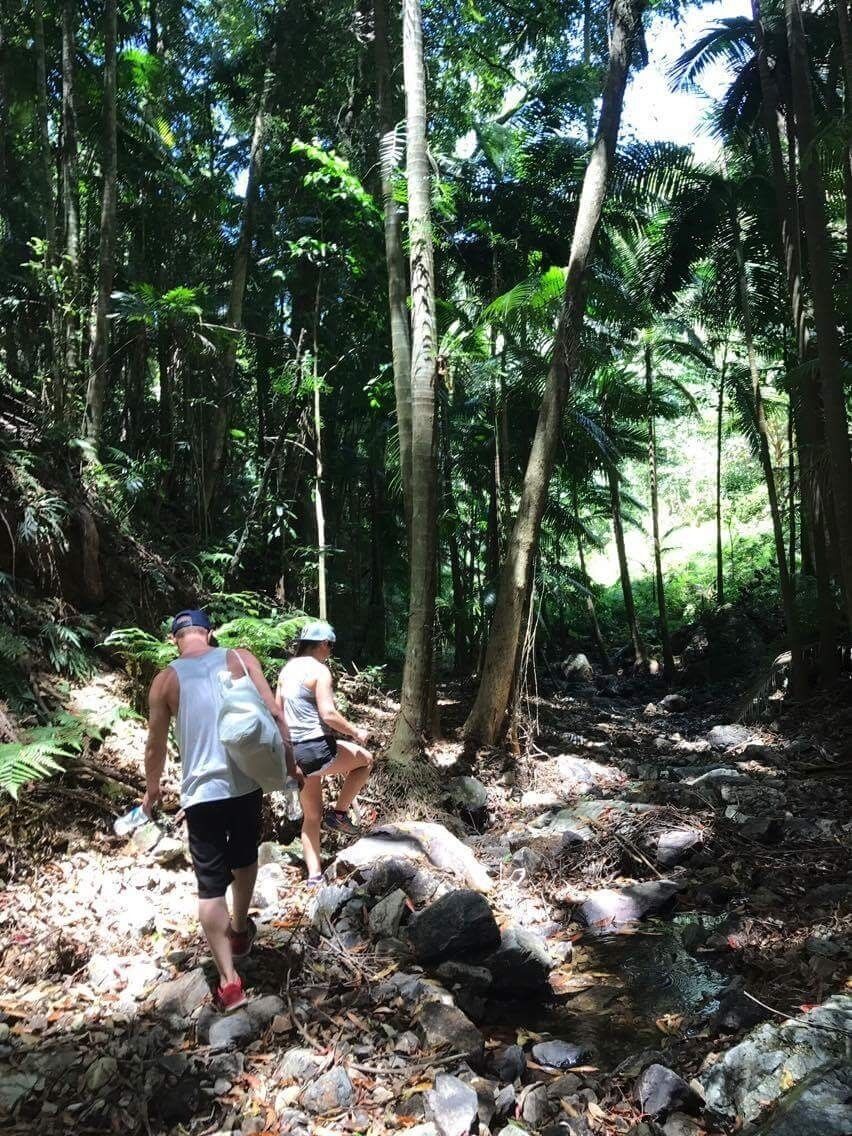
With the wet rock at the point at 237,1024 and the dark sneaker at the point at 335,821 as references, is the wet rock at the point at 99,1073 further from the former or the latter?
the dark sneaker at the point at 335,821

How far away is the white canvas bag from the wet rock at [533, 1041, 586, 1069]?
168cm

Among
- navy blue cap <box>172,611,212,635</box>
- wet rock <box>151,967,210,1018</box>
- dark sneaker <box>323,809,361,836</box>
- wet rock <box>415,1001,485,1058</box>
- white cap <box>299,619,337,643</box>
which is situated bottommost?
wet rock <box>415,1001,485,1058</box>

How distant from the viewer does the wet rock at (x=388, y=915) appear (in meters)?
4.36

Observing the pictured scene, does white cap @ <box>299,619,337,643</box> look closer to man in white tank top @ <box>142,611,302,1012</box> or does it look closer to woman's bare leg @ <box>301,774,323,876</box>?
woman's bare leg @ <box>301,774,323,876</box>

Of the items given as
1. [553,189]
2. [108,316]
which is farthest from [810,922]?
[553,189]

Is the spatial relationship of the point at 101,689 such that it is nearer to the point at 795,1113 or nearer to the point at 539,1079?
the point at 539,1079

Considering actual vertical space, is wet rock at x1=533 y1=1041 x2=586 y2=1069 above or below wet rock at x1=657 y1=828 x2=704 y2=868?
below

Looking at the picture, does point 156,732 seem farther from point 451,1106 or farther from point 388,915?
point 451,1106

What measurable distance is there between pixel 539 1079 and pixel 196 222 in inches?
518

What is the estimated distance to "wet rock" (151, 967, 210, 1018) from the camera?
11.5 feet

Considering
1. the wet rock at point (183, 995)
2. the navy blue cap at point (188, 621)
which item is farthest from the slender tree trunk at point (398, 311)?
the wet rock at point (183, 995)

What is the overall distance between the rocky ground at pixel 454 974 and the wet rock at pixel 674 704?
767cm

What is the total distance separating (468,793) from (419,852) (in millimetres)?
1733

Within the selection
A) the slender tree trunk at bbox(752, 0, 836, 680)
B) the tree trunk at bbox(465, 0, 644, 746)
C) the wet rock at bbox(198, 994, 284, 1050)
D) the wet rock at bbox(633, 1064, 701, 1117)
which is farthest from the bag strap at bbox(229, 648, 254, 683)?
the slender tree trunk at bbox(752, 0, 836, 680)
